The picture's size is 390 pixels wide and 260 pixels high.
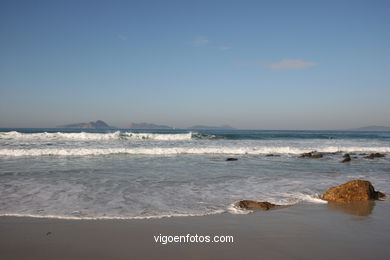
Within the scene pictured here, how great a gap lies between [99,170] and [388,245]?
30.5ft

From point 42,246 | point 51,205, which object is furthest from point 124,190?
point 42,246

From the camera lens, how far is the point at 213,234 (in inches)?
170

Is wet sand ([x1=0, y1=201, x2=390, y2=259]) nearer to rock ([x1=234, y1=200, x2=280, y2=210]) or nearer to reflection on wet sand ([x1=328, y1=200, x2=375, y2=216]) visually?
reflection on wet sand ([x1=328, y1=200, x2=375, y2=216])

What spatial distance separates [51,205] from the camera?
5879 mm

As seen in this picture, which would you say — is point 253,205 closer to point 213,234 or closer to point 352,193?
point 213,234

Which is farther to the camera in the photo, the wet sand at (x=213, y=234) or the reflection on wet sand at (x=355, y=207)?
the reflection on wet sand at (x=355, y=207)

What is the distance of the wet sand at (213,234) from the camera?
12.0 ft

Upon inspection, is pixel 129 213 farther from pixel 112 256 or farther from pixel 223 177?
pixel 223 177

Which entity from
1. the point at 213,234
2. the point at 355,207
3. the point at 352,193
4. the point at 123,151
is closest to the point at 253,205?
the point at 213,234

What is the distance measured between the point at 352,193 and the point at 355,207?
2.40ft

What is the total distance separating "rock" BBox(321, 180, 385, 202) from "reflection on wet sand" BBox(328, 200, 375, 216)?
16 centimetres

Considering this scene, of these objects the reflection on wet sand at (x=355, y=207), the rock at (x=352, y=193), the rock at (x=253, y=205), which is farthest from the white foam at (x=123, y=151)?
the reflection on wet sand at (x=355, y=207)

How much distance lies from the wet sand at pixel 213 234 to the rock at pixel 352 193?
1037mm

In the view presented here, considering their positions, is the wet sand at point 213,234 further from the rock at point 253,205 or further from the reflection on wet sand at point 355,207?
the rock at point 253,205
